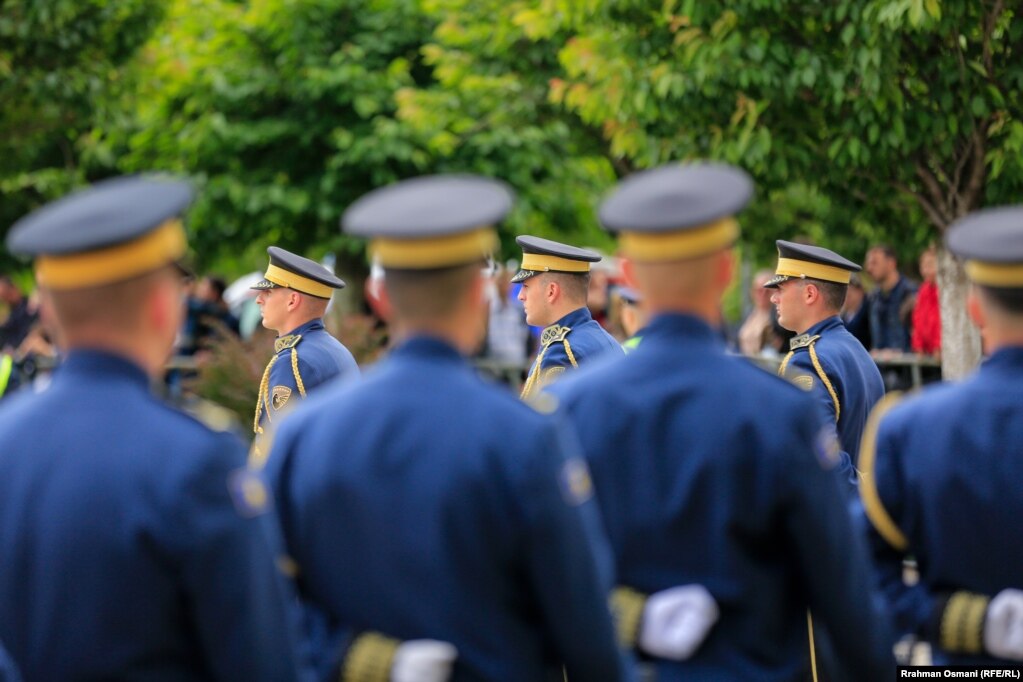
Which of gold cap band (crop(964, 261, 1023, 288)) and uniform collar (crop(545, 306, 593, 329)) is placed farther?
uniform collar (crop(545, 306, 593, 329))

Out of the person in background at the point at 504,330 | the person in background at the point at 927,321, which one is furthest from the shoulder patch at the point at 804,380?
the person in background at the point at 504,330

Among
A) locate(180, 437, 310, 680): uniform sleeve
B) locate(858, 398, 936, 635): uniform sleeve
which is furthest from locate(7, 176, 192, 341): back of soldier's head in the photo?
locate(858, 398, 936, 635): uniform sleeve

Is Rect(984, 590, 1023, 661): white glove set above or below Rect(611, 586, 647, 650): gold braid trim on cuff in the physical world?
below

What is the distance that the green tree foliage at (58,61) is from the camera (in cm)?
1472

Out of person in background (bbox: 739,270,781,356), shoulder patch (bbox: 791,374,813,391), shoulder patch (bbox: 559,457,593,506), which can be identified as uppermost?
shoulder patch (bbox: 559,457,593,506)

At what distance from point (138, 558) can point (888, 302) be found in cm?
1133

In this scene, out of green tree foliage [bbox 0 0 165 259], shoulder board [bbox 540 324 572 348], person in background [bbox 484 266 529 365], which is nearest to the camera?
shoulder board [bbox 540 324 572 348]

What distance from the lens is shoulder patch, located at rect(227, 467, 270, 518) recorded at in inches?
107

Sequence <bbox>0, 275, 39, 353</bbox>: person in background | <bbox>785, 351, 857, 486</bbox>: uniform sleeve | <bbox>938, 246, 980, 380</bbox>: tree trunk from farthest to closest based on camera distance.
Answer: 1. <bbox>0, 275, 39, 353</bbox>: person in background
2. <bbox>938, 246, 980, 380</bbox>: tree trunk
3. <bbox>785, 351, 857, 486</bbox>: uniform sleeve

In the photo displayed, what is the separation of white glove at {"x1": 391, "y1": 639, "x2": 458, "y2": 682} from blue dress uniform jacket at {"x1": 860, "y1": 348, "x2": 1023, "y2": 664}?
1284 mm

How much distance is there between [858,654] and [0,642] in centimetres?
174

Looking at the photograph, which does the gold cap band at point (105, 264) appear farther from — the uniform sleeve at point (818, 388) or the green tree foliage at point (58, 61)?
the green tree foliage at point (58, 61)

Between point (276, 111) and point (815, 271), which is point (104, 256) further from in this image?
point (276, 111)

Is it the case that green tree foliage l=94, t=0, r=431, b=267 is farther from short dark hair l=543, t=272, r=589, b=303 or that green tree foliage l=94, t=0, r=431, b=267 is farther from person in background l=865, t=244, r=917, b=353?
short dark hair l=543, t=272, r=589, b=303
